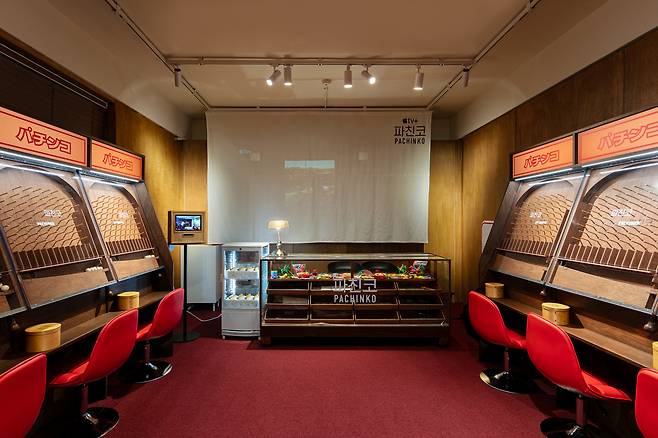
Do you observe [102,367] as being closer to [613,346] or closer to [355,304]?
[355,304]

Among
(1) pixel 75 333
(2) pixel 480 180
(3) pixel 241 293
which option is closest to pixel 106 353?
(1) pixel 75 333

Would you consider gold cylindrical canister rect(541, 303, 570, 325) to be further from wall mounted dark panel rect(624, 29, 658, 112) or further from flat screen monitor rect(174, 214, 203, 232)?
flat screen monitor rect(174, 214, 203, 232)

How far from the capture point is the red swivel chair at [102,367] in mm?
2262

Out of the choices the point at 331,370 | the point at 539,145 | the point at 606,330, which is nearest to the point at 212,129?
the point at 331,370

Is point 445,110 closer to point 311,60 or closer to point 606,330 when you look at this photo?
point 311,60

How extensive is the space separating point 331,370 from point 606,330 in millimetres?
2436

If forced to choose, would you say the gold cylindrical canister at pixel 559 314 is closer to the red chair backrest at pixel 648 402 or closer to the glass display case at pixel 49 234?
the red chair backrest at pixel 648 402

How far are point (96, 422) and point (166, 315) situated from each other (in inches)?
37.9

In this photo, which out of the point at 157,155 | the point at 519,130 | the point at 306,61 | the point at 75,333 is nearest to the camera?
the point at 75,333

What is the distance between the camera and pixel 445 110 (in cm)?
588

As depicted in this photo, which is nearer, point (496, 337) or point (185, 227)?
point (496, 337)

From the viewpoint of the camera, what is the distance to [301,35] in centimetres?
347

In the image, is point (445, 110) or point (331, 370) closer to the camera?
point (331, 370)

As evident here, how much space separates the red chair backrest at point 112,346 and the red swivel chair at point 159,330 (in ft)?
1.54
